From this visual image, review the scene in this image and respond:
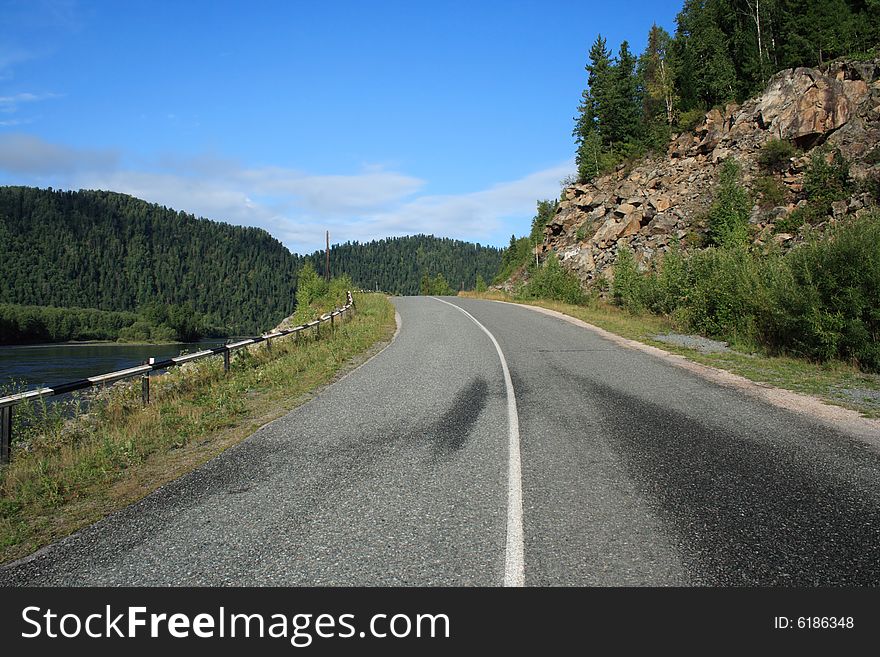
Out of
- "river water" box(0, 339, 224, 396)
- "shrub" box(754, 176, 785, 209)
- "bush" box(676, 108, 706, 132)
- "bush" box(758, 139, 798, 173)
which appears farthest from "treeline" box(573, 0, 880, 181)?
"river water" box(0, 339, 224, 396)

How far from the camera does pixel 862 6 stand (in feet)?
129

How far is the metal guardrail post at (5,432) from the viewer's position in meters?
6.59

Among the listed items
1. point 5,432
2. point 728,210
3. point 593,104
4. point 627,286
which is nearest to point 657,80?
point 593,104

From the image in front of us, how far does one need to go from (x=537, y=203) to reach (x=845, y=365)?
74.0m

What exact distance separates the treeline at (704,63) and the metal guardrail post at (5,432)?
49.1 metres

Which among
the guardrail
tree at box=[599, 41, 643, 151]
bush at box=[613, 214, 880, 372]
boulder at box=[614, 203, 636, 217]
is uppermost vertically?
tree at box=[599, 41, 643, 151]

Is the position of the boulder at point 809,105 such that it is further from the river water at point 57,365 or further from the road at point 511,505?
the river water at point 57,365

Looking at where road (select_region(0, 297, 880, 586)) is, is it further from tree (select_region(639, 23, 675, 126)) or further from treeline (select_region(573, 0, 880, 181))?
tree (select_region(639, 23, 675, 126))

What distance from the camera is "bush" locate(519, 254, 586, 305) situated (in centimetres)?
3547

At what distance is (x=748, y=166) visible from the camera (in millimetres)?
35281

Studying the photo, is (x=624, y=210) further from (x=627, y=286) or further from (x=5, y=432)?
(x=5, y=432)

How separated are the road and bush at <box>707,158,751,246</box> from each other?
2614 centimetres
